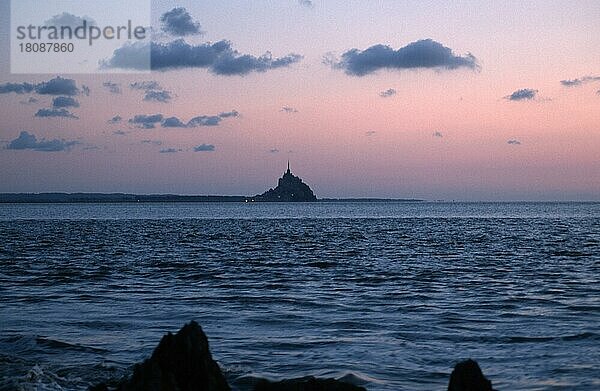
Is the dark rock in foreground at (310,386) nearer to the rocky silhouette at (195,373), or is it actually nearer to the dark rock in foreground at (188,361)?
the rocky silhouette at (195,373)

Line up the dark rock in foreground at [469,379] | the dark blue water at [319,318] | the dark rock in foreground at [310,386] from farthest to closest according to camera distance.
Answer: the dark blue water at [319,318] → the dark rock in foreground at [310,386] → the dark rock in foreground at [469,379]

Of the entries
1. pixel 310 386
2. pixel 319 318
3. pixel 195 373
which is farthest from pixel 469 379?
pixel 319 318

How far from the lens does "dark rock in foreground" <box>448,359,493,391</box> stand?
Answer: 23.8 ft

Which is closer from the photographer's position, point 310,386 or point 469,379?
point 469,379

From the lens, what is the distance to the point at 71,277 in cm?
2856

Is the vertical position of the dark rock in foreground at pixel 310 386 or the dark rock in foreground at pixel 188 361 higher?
the dark rock in foreground at pixel 188 361

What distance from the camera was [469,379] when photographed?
7277 mm

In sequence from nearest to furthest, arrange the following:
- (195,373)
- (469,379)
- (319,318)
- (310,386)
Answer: (469,379), (195,373), (310,386), (319,318)

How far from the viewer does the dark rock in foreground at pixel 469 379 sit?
724 centimetres

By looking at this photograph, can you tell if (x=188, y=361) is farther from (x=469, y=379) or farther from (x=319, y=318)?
(x=319, y=318)

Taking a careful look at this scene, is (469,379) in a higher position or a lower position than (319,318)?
higher

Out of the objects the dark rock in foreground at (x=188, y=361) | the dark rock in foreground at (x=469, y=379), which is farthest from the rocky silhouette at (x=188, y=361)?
the dark rock in foreground at (x=469, y=379)

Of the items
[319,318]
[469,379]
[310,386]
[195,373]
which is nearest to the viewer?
[469,379]

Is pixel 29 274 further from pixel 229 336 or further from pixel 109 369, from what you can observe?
pixel 109 369
